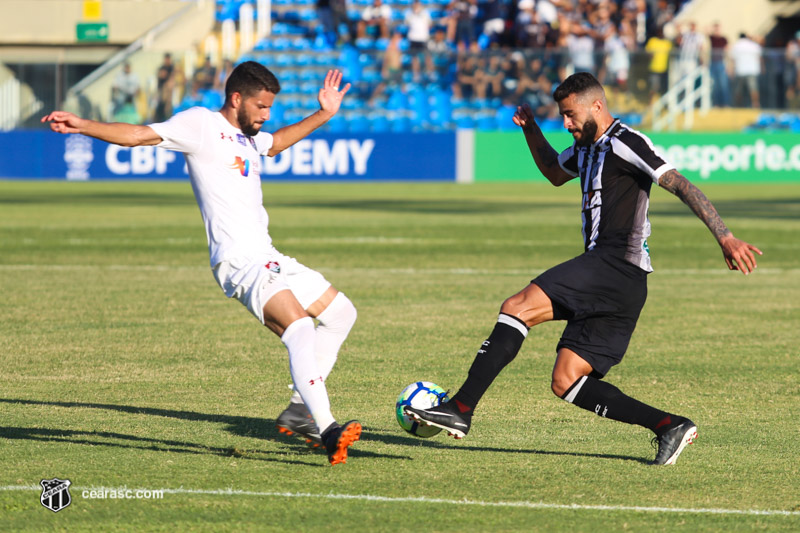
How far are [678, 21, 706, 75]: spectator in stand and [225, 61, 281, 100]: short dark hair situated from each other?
28737 millimetres

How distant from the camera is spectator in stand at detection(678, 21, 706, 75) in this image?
32938mm

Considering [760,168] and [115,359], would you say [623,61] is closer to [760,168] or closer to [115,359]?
[760,168]

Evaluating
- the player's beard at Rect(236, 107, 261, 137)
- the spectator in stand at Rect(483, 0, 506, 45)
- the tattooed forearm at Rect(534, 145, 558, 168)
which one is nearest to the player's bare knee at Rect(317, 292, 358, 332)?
the player's beard at Rect(236, 107, 261, 137)

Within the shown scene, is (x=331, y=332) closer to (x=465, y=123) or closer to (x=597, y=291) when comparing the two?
(x=597, y=291)

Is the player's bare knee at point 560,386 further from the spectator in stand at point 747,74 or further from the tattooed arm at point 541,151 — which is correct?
the spectator in stand at point 747,74

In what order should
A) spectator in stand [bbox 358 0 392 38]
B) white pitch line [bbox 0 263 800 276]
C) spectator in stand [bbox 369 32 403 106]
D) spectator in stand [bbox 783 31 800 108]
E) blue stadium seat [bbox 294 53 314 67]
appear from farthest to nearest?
1. spectator in stand [bbox 358 0 392 38]
2. blue stadium seat [bbox 294 53 314 67]
3. spectator in stand [bbox 369 32 403 106]
4. spectator in stand [bbox 783 31 800 108]
5. white pitch line [bbox 0 263 800 276]

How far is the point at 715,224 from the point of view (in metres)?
5.38

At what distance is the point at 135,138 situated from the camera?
217 inches

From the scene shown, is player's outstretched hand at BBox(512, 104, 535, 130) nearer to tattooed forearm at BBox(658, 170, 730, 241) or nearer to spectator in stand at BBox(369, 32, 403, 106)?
A: tattooed forearm at BBox(658, 170, 730, 241)

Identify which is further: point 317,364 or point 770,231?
point 770,231

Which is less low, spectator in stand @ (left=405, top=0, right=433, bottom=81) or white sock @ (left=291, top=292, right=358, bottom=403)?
spectator in stand @ (left=405, top=0, right=433, bottom=81)

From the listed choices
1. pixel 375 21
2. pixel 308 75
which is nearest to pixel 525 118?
pixel 308 75

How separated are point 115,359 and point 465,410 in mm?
3672

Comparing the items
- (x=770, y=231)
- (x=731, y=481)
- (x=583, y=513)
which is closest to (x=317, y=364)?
(x=583, y=513)
